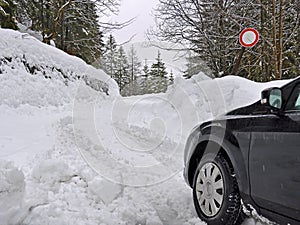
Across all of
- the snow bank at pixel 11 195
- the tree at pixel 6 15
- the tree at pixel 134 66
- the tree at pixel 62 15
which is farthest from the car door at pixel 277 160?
the tree at pixel 134 66

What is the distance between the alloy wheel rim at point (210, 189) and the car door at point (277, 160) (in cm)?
40

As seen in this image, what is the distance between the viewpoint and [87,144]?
529 centimetres

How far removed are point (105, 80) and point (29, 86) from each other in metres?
5.30

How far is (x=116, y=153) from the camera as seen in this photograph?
5.08 metres

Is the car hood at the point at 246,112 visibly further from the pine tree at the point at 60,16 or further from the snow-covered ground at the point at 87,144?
the pine tree at the point at 60,16

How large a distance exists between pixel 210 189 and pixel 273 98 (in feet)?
3.56

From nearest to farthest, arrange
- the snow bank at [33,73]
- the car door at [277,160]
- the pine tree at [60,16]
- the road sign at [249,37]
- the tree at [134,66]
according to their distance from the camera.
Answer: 1. the car door at [277,160]
2. the snow bank at [33,73]
3. the road sign at [249,37]
4. the pine tree at [60,16]
5. the tree at [134,66]

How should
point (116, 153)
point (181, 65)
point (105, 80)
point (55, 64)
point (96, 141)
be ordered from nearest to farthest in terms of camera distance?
point (116, 153)
point (96, 141)
point (55, 64)
point (105, 80)
point (181, 65)

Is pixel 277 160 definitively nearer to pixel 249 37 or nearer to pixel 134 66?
pixel 249 37

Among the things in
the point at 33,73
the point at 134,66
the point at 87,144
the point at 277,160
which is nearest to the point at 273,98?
the point at 277,160

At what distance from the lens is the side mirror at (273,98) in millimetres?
2378

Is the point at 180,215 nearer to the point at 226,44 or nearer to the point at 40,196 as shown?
the point at 40,196

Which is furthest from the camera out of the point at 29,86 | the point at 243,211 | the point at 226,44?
the point at 226,44

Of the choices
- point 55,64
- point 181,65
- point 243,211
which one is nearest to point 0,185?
point 243,211
